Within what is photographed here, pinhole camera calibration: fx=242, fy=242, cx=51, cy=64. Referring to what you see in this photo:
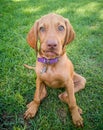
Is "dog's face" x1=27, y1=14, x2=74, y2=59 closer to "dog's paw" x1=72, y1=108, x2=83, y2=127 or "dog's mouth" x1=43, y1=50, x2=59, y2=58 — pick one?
"dog's mouth" x1=43, y1=50, x2=59, y2=58

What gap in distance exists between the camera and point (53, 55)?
11.4ft

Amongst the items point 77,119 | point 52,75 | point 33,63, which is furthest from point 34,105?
point 33,63

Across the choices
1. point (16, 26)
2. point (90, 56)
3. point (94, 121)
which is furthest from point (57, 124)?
point (16, 26)

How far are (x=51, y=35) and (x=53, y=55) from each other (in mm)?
306

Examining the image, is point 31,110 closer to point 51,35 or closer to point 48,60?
point 48,60

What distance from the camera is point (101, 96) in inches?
172

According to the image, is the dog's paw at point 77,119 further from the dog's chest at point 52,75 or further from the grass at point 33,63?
the dog's chest at point 52,75

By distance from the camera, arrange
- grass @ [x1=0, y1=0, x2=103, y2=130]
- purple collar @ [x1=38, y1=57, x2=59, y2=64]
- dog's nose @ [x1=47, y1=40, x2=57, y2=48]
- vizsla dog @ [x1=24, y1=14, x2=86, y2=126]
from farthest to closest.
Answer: grass @ [x1=0, y1=0, x2=103, y2=130], purple collar @ [x1=38, y1=57, x2=59, y2=64], vizsla dog @ [x1=24, y1=14, x2=86, y2=126], dog's nose @ [x1=47, y1=40, x2=57, y2=48]

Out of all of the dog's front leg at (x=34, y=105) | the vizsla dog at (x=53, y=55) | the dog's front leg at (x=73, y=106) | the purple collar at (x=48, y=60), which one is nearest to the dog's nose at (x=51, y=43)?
the vizsla dog at (x=53, y=55)

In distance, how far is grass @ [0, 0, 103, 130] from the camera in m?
3.84

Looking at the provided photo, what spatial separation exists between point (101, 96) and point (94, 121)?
0.63 meters

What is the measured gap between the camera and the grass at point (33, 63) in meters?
3.84

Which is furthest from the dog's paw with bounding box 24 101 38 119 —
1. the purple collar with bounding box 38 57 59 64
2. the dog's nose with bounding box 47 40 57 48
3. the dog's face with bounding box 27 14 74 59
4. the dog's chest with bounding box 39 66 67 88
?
the dog's nose with bounding box 47 40 57 48

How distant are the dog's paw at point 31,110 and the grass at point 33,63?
0.08 metres
